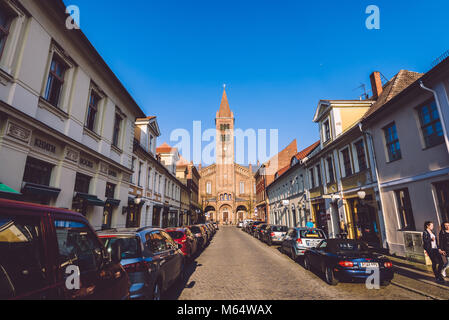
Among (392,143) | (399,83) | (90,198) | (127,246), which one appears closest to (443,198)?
(392,143)

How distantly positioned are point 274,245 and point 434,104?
1299cm

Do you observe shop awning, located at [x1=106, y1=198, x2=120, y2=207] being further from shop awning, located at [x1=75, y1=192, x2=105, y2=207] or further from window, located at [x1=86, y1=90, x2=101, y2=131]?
window, located at [x1=86, y1=90, x2=101, y2=131]

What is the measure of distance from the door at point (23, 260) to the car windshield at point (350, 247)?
24.5 ft

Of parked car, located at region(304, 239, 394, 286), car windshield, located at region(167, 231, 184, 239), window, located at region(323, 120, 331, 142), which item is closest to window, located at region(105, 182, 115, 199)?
car windshield, located at region(167, 231, 184, 239)

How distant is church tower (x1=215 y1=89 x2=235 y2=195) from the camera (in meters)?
65.0

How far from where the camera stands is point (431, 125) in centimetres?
954

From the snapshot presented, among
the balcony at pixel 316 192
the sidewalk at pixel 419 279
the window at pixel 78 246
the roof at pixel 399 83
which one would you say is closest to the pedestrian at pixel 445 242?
the sidewalk at pixel 419 279

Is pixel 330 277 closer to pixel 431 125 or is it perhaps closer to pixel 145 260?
pixel 145 260

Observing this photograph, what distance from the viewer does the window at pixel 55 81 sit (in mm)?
8504

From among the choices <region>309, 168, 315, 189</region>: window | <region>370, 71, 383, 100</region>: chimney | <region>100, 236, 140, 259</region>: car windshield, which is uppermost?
<region>370, 71, 383, 100</region>: chimney

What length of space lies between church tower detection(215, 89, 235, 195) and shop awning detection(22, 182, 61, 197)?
186 ft

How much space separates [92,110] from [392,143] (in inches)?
594

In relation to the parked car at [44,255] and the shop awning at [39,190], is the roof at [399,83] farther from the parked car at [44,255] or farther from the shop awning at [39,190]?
the shop awning at [39,190]

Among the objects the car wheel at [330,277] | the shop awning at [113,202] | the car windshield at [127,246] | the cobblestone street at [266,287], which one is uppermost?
the shop awning at [113,202]
